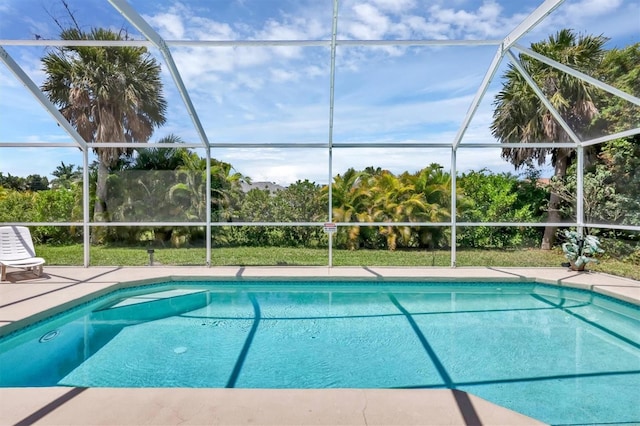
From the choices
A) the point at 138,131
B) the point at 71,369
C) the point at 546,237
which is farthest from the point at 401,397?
the point at 138,131

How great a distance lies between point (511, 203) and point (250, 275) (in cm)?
603

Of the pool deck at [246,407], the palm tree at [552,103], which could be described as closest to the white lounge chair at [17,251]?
the pool deck at [246,407]

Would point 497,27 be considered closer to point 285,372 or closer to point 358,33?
point 358,33

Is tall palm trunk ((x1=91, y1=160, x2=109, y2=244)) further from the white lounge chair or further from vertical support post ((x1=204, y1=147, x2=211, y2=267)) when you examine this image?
vertical support post ((x1=204, y1=147, x2=211, y2=267))

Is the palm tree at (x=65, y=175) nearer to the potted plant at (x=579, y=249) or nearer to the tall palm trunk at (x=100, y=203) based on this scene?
the tall palm trunk at (x=100, y=203)

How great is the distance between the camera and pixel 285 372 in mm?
3404

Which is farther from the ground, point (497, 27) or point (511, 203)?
point (497, 27)

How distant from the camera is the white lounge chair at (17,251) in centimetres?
609

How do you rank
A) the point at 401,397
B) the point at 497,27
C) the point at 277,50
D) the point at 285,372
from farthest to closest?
the point at 277,50 → the point at 497,27 → the point at 285,372 → the point at 401,397

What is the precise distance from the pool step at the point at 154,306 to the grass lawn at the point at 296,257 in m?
1.60

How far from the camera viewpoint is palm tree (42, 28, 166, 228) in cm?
849

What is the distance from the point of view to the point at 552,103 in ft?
21.8

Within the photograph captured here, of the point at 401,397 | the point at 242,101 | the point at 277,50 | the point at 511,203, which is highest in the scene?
the point at 277,50

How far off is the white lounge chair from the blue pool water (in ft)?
5.75
